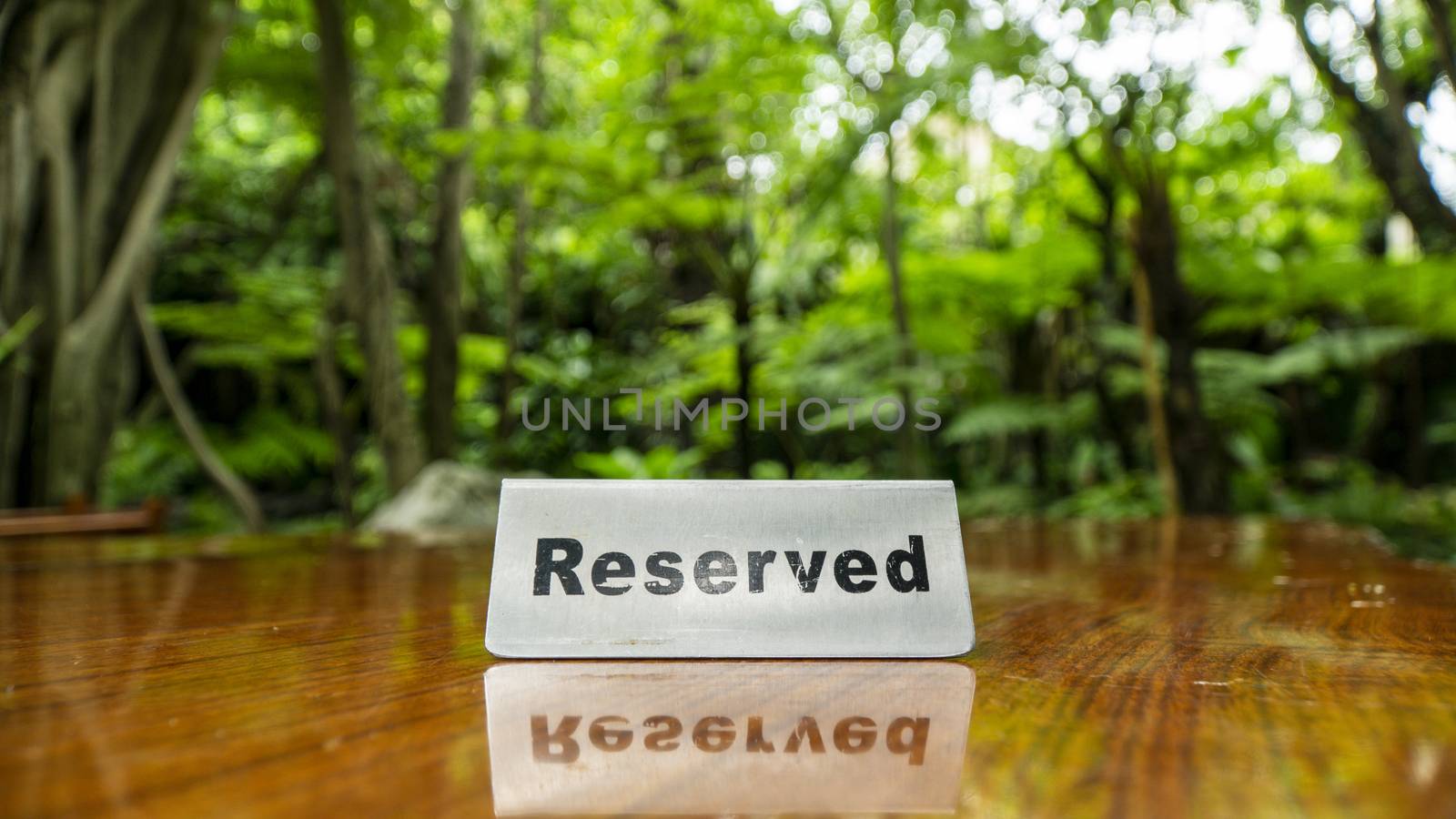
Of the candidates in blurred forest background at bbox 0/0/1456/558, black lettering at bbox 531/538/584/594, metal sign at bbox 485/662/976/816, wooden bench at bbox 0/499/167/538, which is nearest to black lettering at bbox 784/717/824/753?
metal sign at bbox 485/662/976/816

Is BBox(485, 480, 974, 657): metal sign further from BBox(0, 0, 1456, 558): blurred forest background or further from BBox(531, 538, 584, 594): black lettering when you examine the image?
BBox(0, 0, 1456, 558): blurred forest background

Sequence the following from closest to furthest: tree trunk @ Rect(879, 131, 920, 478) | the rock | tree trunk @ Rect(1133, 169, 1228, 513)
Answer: the rock
tree trunk @ Rect(1133, 169, 1228, 513)
tree trunk @ Rect(879, 131, 920, 478)

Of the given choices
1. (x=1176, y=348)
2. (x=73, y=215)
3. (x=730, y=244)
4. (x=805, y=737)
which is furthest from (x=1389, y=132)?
(x=73, y=215)

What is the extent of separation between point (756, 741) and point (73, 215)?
137 centimetres

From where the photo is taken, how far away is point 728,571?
0.26 m

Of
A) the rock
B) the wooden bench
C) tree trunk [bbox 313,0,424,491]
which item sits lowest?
the rock

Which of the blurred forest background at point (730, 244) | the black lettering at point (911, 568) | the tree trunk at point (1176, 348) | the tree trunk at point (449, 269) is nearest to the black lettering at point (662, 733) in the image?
the black lettering at point (911, 568)

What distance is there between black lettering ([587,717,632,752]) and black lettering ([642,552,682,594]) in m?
0.08

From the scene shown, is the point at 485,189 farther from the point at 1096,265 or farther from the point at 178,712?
the point at 178,712

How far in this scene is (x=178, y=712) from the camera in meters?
0.17

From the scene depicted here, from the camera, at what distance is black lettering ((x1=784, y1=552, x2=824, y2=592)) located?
26 centimetres

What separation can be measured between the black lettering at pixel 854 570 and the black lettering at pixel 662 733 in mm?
94

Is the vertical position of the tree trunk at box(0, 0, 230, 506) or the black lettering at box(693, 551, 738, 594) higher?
the tree trunk at box(0, 0, 230, 506)

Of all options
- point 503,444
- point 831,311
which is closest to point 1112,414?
point 831,311
